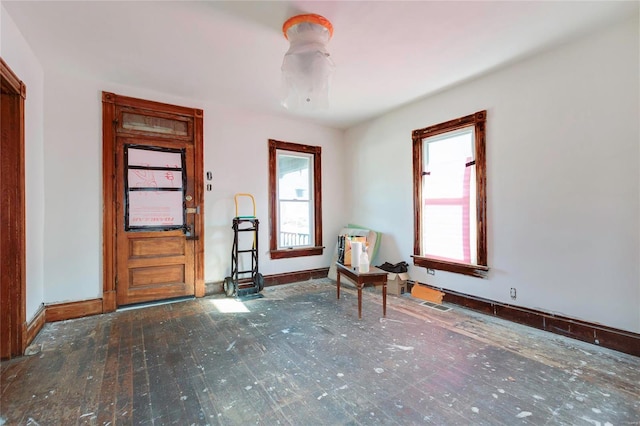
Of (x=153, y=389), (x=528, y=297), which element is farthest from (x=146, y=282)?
(x=528, y=297)

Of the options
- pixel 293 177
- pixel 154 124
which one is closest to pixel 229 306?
pixel 293 177

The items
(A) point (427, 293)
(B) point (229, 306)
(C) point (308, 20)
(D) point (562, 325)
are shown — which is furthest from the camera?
(A) point (427, 293)

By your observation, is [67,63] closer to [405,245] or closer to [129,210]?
[129,210]

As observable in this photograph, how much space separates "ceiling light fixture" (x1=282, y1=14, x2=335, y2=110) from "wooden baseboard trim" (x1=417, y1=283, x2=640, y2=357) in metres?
2.95

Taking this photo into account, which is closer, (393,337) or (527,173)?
(393,337)

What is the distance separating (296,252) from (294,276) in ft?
1.33

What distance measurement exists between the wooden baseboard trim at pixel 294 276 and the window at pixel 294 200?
0.31m

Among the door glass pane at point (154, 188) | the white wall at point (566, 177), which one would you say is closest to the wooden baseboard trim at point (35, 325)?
the door glass pane at point (154, 188)

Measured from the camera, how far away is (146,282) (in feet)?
12.1

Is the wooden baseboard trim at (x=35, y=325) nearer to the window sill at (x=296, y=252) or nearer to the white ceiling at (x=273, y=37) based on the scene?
the white ceiling at (x=273, y=37)

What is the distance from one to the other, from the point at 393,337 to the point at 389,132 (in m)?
3.12

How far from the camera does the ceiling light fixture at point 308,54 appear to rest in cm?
231

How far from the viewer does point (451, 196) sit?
374 cm

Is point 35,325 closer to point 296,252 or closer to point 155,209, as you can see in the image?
point 155,209
